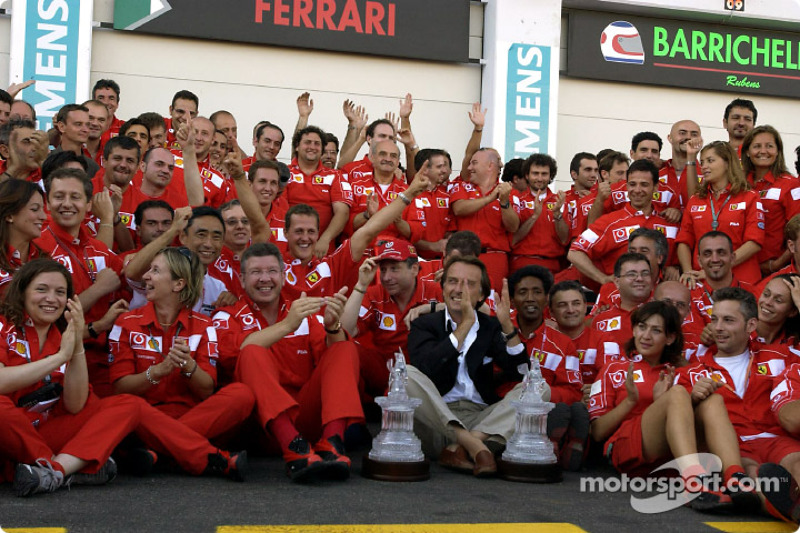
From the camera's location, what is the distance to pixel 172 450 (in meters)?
4.31

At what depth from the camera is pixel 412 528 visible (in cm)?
339

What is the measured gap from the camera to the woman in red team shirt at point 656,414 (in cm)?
401

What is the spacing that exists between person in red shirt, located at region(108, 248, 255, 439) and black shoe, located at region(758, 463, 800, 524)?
2.37 meters

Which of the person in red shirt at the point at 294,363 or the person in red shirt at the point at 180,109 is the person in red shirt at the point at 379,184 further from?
the person in red shirt at the point at 294,363

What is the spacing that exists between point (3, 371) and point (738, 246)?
16.3 feet

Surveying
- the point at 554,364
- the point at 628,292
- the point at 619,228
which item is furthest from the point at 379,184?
the point at 554,364

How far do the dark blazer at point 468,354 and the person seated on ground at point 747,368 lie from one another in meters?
0.95

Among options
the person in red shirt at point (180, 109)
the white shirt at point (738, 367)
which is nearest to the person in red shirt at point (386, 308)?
the white shirt at point (738, 367)

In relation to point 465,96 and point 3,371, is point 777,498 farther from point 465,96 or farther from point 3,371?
point 465,96

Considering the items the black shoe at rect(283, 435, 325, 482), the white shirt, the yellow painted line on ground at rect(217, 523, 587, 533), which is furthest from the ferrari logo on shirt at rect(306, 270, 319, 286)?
the yellow painted line on ground at rect(217, 523, 587, 533)

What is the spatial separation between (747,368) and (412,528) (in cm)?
212

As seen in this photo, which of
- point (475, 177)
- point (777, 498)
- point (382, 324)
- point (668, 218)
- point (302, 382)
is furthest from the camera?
point (475, 177)

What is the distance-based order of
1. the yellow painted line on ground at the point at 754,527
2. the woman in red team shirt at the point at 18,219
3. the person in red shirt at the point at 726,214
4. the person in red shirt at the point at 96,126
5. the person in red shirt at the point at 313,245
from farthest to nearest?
the person in red shirt at the point at 96,126
the person in red shirt at the point at 726,214
the person in red shirt at the point at 313,245
the woman in red team shirt at the point at 18,219
the yellow painted line on ground at the point at 754,527

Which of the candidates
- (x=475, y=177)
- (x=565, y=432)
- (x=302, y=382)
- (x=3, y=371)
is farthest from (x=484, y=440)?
(x=475, y=177)
